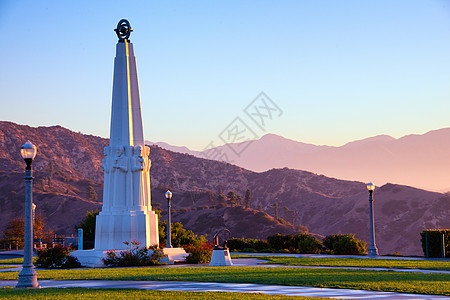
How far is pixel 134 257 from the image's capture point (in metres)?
26.4

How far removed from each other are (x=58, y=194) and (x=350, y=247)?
268 feet

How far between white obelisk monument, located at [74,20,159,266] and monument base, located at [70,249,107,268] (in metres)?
0.11

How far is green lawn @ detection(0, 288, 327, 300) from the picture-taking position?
13367 mm

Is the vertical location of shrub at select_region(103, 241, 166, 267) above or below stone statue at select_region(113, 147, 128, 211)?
below

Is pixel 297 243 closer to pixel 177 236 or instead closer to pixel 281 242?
pixel 281 242

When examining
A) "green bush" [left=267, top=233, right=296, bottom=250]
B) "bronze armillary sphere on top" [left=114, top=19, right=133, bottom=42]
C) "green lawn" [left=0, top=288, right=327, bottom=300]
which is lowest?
"green lawn" [left=0, top=288, right=327, bottom=300]

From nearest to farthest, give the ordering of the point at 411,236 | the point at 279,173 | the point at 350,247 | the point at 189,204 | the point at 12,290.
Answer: the point at 12,290 < the point at 350,247 < the point at 411,236 < the point at 189,204 < the point at 279,173

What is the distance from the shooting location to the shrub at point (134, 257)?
26.2 m

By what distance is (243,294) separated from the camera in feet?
45.5

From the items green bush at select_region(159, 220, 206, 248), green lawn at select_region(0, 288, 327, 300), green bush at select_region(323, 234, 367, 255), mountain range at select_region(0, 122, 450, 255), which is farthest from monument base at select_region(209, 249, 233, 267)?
mountain range at select_region(0, 122, 450, 255)

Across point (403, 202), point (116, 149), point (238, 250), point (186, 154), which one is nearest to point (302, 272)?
point (116, 149)

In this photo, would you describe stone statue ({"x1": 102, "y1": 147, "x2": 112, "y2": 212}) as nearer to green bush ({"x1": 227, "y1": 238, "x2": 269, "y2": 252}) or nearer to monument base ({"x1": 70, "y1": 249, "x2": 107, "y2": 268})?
monument base ({"x1": 70, "y1": 249, "x2": 107, "y2": 268})

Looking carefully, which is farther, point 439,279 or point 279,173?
point 279,173

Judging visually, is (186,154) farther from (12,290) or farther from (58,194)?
(12,290)
